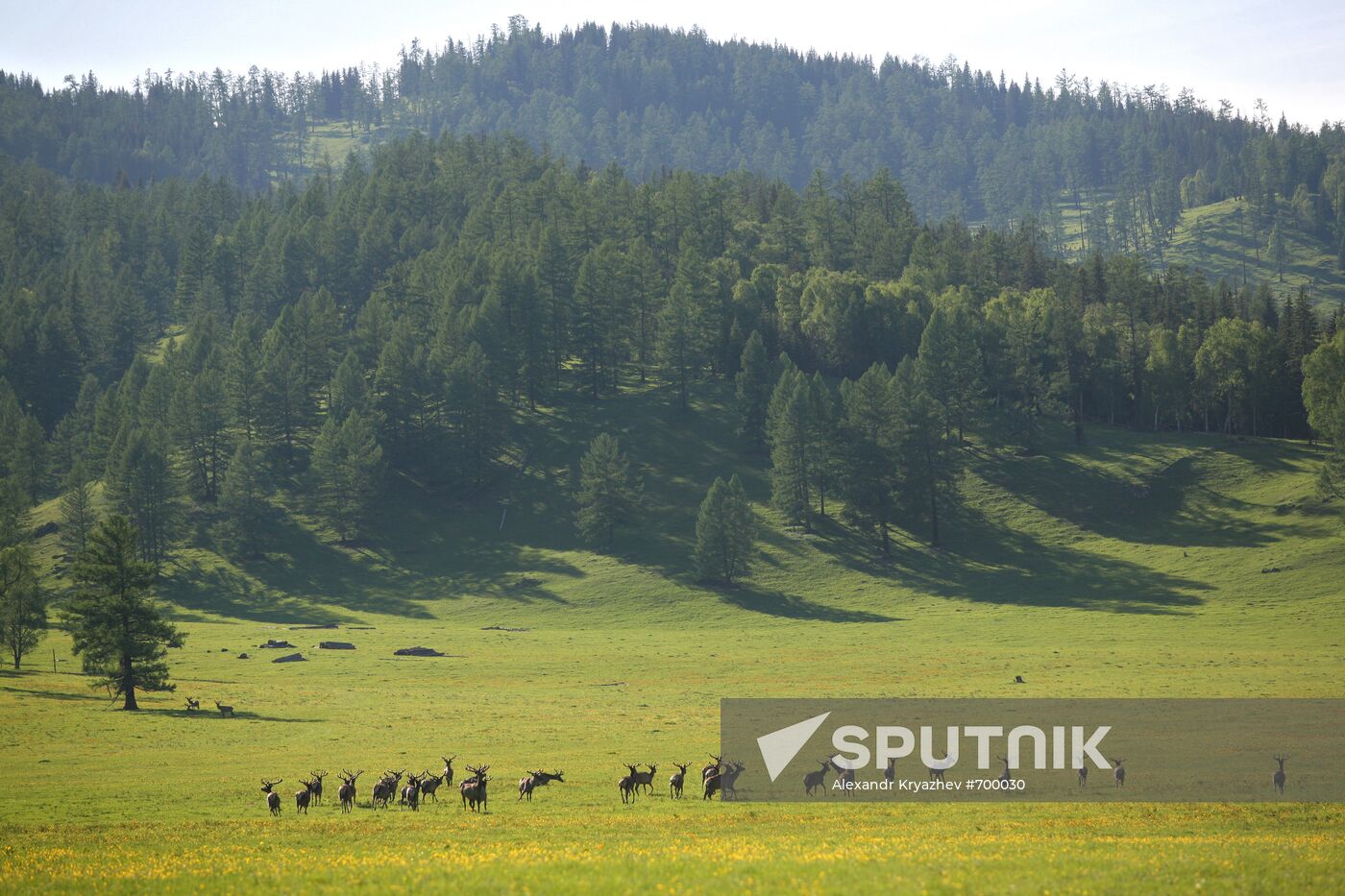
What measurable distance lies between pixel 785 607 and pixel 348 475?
163 ft

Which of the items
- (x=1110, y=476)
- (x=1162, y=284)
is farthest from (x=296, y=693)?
(x=1162, y=284)

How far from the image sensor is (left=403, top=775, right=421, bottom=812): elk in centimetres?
3572

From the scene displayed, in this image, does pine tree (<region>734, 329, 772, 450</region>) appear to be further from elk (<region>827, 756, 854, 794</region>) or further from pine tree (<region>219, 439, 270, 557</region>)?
elk (<region>827, 756, 854, 794</region>)

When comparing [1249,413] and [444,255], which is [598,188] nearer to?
[444,255]

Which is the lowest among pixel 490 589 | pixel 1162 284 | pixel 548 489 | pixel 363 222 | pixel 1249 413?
pixel 490 589

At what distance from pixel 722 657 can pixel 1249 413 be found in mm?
90914

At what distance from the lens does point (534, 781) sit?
3700cm

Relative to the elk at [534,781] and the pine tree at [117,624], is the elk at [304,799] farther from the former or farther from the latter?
the pine tree at [117,624]

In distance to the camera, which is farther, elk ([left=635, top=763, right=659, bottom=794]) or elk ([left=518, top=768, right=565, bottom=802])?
elk ([left=518, top=768, right=565, bottom=802])

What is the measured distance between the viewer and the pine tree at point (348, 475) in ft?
380

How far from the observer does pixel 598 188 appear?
178375 mm

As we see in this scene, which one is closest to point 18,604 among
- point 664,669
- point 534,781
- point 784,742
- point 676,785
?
point 664,669

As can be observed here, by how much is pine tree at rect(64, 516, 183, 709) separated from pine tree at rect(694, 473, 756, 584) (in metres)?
52.0

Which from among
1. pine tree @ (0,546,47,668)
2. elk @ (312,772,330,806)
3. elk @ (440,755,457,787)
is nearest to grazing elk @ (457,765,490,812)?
elk @ (440,755,457,787)
